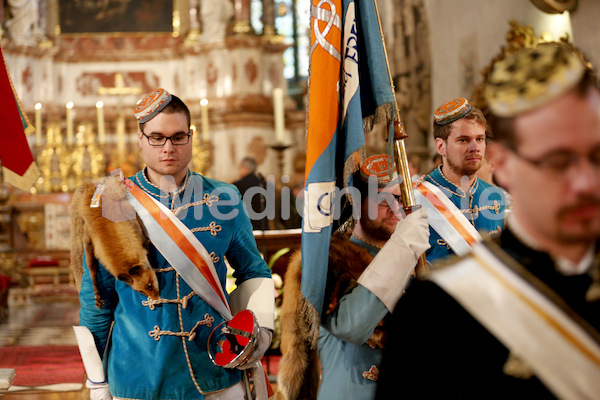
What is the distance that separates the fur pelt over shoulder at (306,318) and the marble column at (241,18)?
527 inches

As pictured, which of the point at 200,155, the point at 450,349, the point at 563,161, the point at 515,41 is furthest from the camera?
the point at 200,155

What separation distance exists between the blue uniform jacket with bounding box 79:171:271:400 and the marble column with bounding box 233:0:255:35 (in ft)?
43.6

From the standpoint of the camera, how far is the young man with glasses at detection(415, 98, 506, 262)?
9.61ft

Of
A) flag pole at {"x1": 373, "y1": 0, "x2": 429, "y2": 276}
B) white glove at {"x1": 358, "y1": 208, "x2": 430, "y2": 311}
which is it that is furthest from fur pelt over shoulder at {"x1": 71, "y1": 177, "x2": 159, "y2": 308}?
flag pole at {"x1": 373, "y1": 0, "x2": 429, "y2": 276}

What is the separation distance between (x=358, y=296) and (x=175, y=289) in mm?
654

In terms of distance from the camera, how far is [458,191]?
311cm

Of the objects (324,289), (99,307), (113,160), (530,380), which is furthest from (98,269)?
(113,160)

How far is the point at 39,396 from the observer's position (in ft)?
17.6

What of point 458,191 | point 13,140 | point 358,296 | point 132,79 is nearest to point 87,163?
point 132,79

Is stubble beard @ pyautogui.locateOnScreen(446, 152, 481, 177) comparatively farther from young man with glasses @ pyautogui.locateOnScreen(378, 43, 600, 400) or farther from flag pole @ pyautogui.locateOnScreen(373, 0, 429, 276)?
young man with glasses @ pyautogui.locateOnScreen(378, 43, 600, 400)

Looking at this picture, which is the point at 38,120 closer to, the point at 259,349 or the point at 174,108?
the point at 174,108

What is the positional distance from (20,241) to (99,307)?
12.5 meters

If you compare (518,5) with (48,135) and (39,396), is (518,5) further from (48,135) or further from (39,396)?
(48,135)

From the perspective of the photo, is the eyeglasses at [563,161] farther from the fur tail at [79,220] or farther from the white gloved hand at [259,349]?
the fur tail at [79,220]
